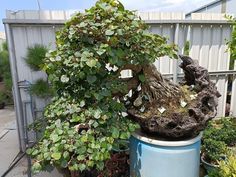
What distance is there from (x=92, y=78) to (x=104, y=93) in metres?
0.13

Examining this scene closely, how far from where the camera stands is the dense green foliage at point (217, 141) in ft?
8.13

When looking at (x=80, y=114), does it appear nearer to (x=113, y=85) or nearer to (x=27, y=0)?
(x=113, y=85)

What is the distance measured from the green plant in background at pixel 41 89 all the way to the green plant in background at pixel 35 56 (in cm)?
18

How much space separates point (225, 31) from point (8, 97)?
15.9ft

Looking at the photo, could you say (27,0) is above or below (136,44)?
above

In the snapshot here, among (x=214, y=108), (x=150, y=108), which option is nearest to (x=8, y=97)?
(x=150, y=108)

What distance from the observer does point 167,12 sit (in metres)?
3.24

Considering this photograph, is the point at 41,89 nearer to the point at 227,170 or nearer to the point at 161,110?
the point at 161,110

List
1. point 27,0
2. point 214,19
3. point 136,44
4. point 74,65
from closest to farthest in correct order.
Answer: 1. point 74,65
2. point 136,44
3. point 27,0
4. point 214,19

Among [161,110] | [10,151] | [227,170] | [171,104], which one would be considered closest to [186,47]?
[171,104]

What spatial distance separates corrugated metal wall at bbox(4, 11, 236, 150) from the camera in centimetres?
284

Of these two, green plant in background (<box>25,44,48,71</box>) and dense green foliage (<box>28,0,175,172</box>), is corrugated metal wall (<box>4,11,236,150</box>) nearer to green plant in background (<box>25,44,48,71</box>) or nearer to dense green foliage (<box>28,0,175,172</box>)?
green plant in background (<box>25,44,48,71</box>)

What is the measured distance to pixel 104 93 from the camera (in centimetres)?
165

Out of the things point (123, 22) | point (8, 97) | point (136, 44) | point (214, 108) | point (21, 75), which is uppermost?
point (123, 22)
